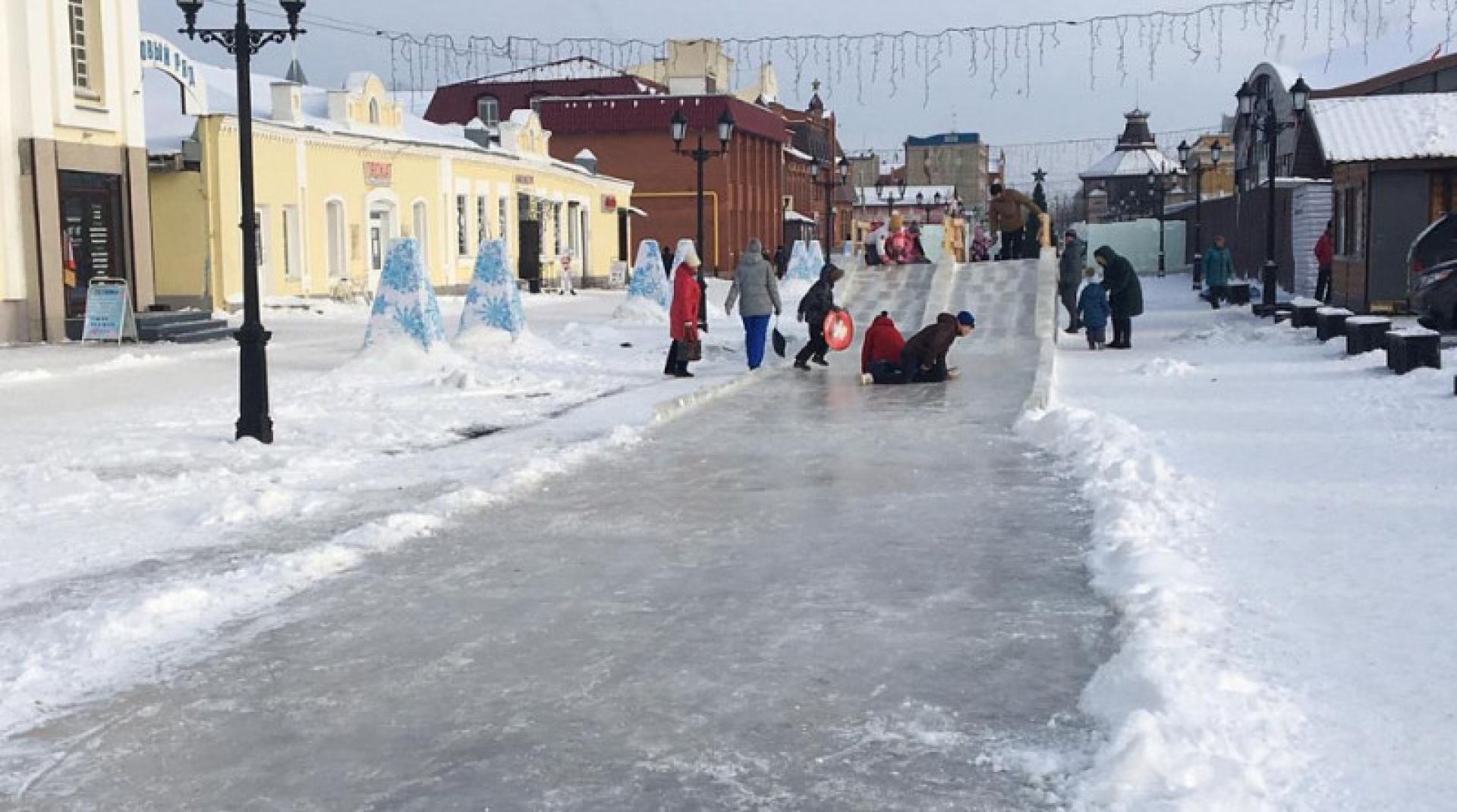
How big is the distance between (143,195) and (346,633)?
21.3 meters

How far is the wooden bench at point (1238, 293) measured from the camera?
32.0m

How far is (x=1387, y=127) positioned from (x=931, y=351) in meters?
13.8

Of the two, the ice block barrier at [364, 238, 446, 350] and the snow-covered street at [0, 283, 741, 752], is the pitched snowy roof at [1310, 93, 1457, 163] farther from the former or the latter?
the ice block barrier at [364, 238, 446, 350]

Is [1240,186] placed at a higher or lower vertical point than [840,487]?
higher

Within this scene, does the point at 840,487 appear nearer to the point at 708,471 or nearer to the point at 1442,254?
the point at 708,471

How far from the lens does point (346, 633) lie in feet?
20.2

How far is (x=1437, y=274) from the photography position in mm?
Result: 20688

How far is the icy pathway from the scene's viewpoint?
4.40 meters

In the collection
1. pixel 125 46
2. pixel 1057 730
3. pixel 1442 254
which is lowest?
pixel 1057 730

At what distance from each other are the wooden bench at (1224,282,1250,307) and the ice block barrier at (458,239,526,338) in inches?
719

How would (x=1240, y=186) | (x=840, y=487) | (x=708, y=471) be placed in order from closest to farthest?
(x=840, y=487) → (x=708, y=471) → (x=1240, y=186)

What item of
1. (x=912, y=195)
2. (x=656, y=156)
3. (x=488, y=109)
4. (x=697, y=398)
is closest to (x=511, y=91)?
(x=488, y=109)

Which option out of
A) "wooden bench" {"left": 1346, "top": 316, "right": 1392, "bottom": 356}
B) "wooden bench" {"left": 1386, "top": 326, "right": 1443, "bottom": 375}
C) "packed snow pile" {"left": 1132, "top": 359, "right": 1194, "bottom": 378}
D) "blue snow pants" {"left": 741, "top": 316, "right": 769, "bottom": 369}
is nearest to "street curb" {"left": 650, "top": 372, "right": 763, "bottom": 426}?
"blue snow pants" {"left": 741, "top": 316, "right": 769, "bottom": 369}

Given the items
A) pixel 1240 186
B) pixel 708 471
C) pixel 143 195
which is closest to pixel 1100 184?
pixel 1240 186
